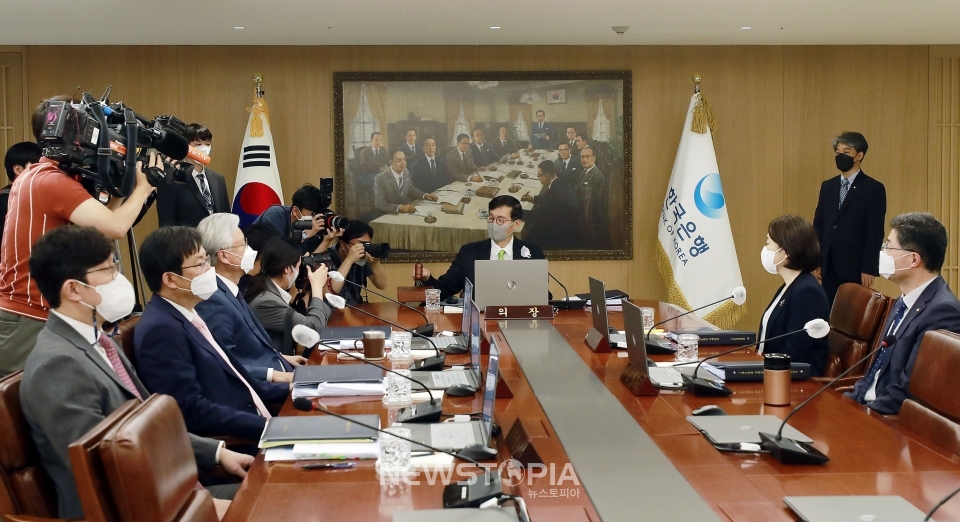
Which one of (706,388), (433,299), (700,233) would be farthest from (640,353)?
(700,233)

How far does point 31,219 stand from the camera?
2.97 metres

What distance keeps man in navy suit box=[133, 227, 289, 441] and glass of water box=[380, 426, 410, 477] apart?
83cm

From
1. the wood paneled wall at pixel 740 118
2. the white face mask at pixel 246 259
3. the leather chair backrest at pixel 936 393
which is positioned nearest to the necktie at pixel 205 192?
the wood paneled wall at pixel 740 118

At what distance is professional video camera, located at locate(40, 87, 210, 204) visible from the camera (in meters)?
2.98

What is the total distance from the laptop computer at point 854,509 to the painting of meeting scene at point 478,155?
5.35 m

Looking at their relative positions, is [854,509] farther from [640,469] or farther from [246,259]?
→ [246,259]

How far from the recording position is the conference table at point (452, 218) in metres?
7.14

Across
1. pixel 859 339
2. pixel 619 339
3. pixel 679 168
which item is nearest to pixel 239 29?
pixel 679 168

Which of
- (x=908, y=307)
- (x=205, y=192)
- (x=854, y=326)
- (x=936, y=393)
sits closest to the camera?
(x=936, y=393)

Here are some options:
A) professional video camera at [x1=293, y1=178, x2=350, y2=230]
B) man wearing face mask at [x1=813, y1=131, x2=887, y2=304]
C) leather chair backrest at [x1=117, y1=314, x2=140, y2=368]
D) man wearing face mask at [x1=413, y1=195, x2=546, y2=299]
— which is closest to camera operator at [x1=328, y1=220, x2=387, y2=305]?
professional video camera at [x1=293, y1=178, x2=350, y2=230]

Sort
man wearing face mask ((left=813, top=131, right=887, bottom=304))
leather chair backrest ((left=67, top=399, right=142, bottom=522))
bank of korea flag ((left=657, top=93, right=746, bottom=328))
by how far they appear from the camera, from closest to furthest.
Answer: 1. leather chair backrest ((left=67, top=399, right=142, bottom=522))
2. man wearing face mask ((left=813, top=131, right=887, bottom=304))
3. bank of korea flag ((left=657, top=93, right=746, bottom=328))

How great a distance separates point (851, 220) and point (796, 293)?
10.9 ft

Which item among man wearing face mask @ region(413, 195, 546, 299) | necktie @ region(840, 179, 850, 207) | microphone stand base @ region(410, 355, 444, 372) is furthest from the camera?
necktie @ region(840, 179, 850, 207)

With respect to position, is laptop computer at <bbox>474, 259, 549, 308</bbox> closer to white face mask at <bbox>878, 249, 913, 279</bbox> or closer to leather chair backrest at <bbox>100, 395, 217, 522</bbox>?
white face mask at <bbox>878, 249, 913, 279</bbox>
